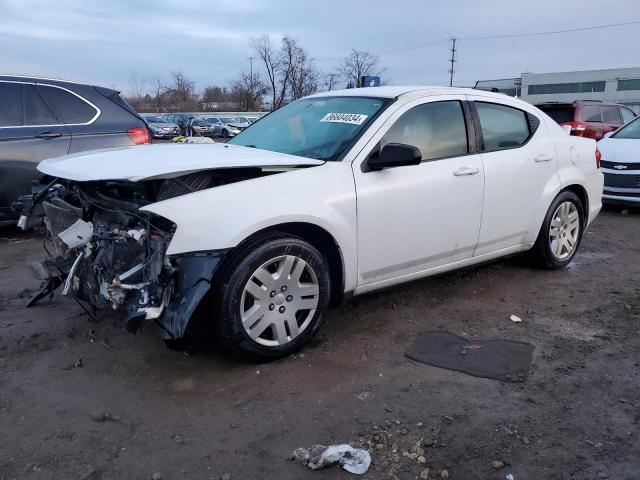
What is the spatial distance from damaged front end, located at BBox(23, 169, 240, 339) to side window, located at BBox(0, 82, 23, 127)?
265 cm

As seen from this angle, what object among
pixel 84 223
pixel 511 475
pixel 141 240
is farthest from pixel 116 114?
pixel 511 475

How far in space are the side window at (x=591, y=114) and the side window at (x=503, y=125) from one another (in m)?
9.08

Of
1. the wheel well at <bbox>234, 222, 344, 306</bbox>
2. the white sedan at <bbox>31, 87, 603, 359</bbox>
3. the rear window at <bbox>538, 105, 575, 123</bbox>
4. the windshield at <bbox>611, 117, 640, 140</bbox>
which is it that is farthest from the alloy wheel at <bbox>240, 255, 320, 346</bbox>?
the rear window at <bbox>538, 105, 575, 123</bbox>

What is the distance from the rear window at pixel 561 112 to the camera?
12383 mm

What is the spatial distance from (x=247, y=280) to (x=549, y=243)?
10.5ft

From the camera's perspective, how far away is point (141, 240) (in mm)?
3041

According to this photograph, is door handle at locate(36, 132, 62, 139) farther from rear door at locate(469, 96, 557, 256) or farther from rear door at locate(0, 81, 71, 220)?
rear door at locate(469, 96, 557, 256)

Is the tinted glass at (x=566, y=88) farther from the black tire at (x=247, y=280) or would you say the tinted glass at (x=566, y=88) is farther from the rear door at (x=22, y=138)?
the black tire at (x=247, y=280)

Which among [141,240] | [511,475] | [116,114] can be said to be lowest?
[511,475]

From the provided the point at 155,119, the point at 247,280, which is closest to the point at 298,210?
the point at 247,280

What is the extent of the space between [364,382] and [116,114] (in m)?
4.88

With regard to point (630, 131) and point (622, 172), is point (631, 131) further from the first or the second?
point (622, 172)

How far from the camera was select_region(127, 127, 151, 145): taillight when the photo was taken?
649 cm

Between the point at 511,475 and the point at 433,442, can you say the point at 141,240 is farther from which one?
the point at 511,475
